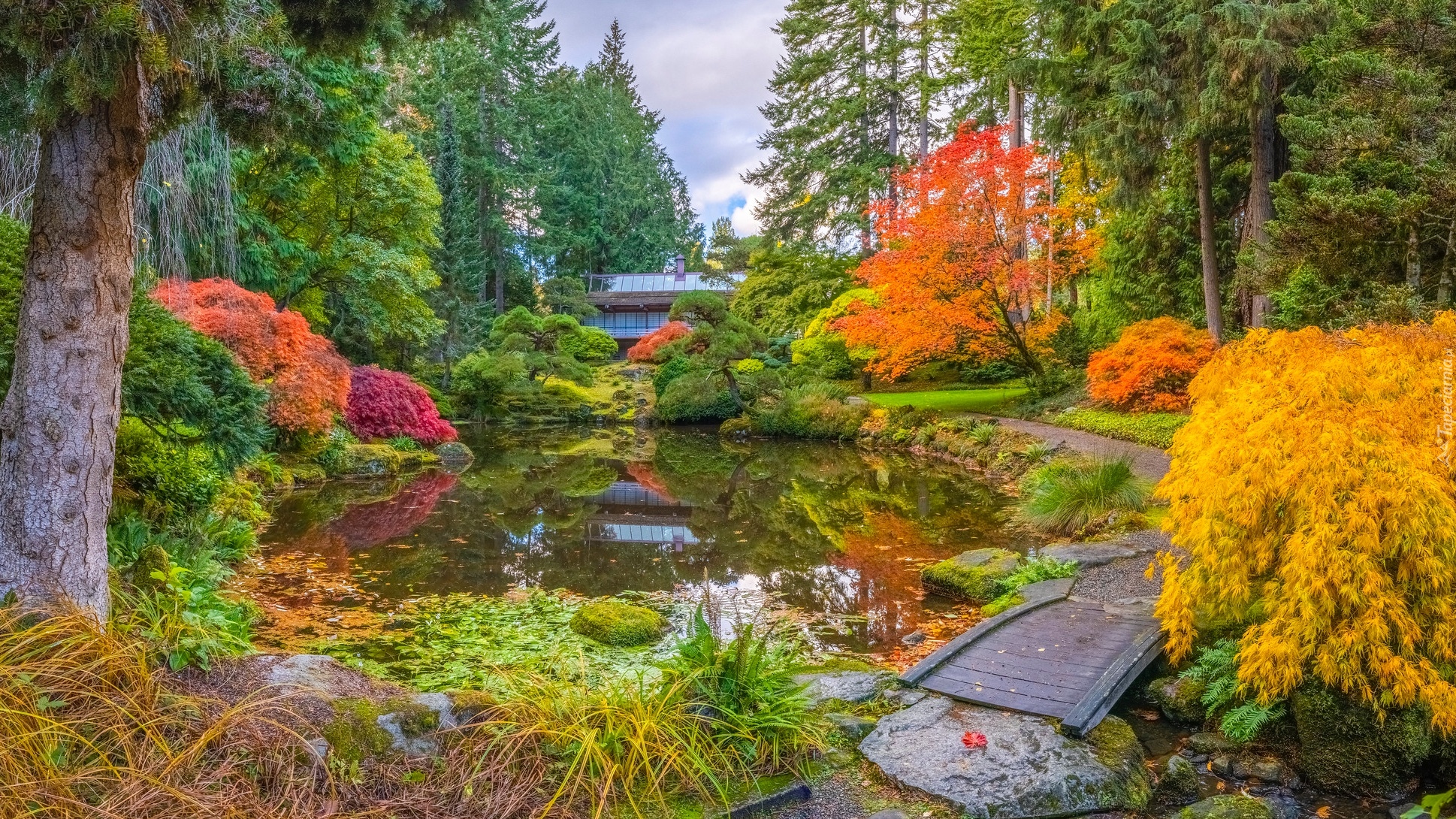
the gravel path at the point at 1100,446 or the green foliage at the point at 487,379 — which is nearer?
the gravel path at the point at 1100,446

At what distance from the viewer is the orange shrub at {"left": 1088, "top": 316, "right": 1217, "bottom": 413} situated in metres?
11.9

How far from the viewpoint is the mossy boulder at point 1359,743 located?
10.2 ft

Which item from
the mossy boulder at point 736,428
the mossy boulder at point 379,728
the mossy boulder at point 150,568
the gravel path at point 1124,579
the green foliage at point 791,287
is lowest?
the gravel path at point 1124,579

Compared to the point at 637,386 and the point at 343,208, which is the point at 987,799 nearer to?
the point at 343,208

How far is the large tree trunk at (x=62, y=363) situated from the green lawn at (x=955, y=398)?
14.6m

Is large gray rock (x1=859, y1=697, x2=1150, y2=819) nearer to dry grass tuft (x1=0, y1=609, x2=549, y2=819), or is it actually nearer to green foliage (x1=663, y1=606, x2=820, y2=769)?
green foliage (x1=663, y1=606, x2=820, y2=769)

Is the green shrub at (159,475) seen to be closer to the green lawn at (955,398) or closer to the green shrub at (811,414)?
the green shrub at (811,414)

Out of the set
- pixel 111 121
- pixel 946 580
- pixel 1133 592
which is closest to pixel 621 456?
pixel 946 580

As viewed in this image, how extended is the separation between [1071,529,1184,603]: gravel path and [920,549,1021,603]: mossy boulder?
63cm

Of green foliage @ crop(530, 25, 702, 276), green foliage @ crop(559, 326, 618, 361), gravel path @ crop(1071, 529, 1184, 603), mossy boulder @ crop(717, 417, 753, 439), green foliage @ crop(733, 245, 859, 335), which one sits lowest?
gravel path @ crop(1071, 529, 1184, 603)

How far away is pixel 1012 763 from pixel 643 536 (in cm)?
587

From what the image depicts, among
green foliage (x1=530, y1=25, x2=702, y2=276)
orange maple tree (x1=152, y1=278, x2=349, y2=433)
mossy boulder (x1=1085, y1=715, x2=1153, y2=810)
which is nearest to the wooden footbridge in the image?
mossy boulder (x1=1085, y1=715, x2=1153, y2=810)

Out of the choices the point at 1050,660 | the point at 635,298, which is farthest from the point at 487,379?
the point at 1050,660

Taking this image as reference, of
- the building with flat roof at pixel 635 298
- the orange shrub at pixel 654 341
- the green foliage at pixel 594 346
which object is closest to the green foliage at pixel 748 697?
the orange shrub at pixel 654 341
